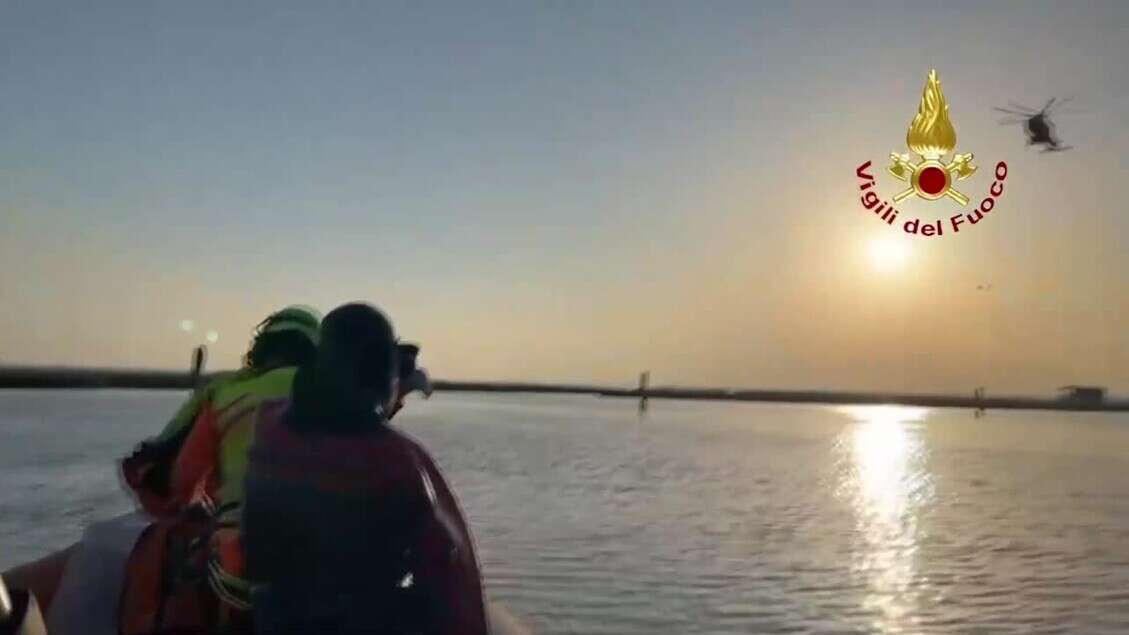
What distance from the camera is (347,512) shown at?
4125 mm

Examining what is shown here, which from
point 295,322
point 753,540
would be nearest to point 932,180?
point 753,540

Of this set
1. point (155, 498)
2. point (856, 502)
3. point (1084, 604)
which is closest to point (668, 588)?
point (1084, 604)

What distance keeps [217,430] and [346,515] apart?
4.13 ft

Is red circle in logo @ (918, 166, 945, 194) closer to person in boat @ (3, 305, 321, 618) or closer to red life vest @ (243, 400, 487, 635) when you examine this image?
person in boat @ (3, 305, 321, 618)

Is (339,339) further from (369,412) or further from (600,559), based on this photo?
(600,559)

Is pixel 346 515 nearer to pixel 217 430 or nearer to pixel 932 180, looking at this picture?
pixel 217 430

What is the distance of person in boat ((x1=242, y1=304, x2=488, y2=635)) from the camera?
4133mm

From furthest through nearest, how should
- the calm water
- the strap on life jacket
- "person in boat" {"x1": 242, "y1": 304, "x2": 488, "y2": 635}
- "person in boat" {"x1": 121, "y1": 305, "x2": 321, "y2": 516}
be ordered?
the calm water, "person in boat" {"x1": 121, "y1": 305, "x2": 321, "y2": 516}, the strap on life jacket, "person in boat" {"x1": 242, "y1": 304, "x2": 488, "y2": 635}

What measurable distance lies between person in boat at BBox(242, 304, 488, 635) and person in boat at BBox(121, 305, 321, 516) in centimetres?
91

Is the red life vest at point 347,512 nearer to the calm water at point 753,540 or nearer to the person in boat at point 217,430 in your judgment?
the person in boat at point 217,430

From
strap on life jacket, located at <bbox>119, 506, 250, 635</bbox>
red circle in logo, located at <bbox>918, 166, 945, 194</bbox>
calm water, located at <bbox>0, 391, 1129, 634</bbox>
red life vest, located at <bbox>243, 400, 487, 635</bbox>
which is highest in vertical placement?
red circle in logo, located at <bbox>918, 166, 945, 194</bbox>

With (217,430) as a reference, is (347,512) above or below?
below

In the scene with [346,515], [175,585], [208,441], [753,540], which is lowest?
[753,540]

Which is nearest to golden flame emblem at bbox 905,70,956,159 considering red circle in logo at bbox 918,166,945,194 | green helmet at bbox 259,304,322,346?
red circle in logo at bbox 918,166,945,194
